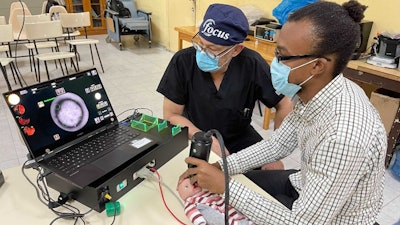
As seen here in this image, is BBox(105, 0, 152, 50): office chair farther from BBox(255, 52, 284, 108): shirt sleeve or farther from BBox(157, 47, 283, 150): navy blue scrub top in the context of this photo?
BBox(255, 52, 284, 108): shirt sleeve

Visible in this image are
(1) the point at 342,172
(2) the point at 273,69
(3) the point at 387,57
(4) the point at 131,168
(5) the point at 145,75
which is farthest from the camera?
(5) the point at 145,75

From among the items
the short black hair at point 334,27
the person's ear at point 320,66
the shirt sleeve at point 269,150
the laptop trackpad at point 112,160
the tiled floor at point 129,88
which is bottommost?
the tiled floor at point 129,88

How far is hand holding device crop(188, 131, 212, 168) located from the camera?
886 mm

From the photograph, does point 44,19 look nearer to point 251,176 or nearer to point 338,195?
point 251,176

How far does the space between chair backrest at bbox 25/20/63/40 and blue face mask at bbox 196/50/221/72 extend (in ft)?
10.1

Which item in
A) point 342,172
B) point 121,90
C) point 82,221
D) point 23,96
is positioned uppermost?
point 23,96

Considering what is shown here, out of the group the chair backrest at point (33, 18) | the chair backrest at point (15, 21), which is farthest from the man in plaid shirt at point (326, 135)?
the chair backrest at point (15, 21)

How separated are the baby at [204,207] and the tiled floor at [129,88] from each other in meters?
0.74

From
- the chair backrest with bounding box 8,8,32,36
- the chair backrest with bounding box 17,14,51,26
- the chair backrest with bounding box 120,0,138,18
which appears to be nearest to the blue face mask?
the chair backrest with bounding box 17,14,51,26

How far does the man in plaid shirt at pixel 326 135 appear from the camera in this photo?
0.78 m

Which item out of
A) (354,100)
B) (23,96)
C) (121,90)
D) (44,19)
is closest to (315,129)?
(354,100)

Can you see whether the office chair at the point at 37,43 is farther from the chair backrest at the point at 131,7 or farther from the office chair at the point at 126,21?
the chair backrest at the point at 131,7

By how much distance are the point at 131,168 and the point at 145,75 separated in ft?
11.5

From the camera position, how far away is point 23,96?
0.85 meters
